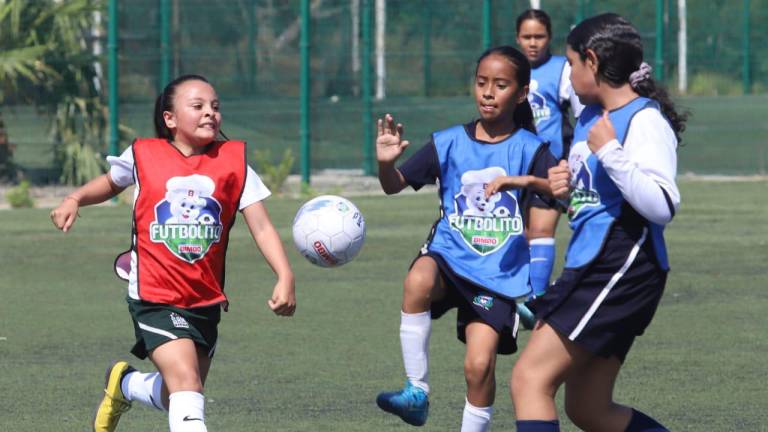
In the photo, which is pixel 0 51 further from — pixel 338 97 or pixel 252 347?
pixel 252 347

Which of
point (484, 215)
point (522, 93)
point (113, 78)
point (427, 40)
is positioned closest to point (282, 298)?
point (484, 215)

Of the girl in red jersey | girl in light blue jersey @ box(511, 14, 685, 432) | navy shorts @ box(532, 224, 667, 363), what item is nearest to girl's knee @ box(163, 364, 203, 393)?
the girl in red jersey

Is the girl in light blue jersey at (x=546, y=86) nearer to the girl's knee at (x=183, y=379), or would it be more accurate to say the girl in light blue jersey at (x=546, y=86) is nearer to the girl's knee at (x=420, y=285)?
the girl's knee at (x=420, y=285)

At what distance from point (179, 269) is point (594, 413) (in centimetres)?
159

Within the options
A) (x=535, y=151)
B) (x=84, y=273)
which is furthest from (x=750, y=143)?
(x=535, y=151)

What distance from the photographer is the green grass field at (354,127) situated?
1809 centimetres

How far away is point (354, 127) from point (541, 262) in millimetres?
11646

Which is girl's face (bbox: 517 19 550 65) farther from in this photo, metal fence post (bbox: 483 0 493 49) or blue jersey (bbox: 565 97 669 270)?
metal fence post (bbox: 483 0 493 49)

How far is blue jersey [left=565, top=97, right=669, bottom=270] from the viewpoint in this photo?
17.1 ft

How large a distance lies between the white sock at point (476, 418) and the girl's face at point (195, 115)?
1411mm

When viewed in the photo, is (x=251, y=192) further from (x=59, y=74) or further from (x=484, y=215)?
(x=59, y=74)

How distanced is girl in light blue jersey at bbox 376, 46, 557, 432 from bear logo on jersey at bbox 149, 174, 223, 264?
766mm

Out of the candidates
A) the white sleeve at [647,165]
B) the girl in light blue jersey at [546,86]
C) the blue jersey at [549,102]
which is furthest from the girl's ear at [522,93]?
the blue jersey at [549,102]

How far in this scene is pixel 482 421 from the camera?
6.11m
